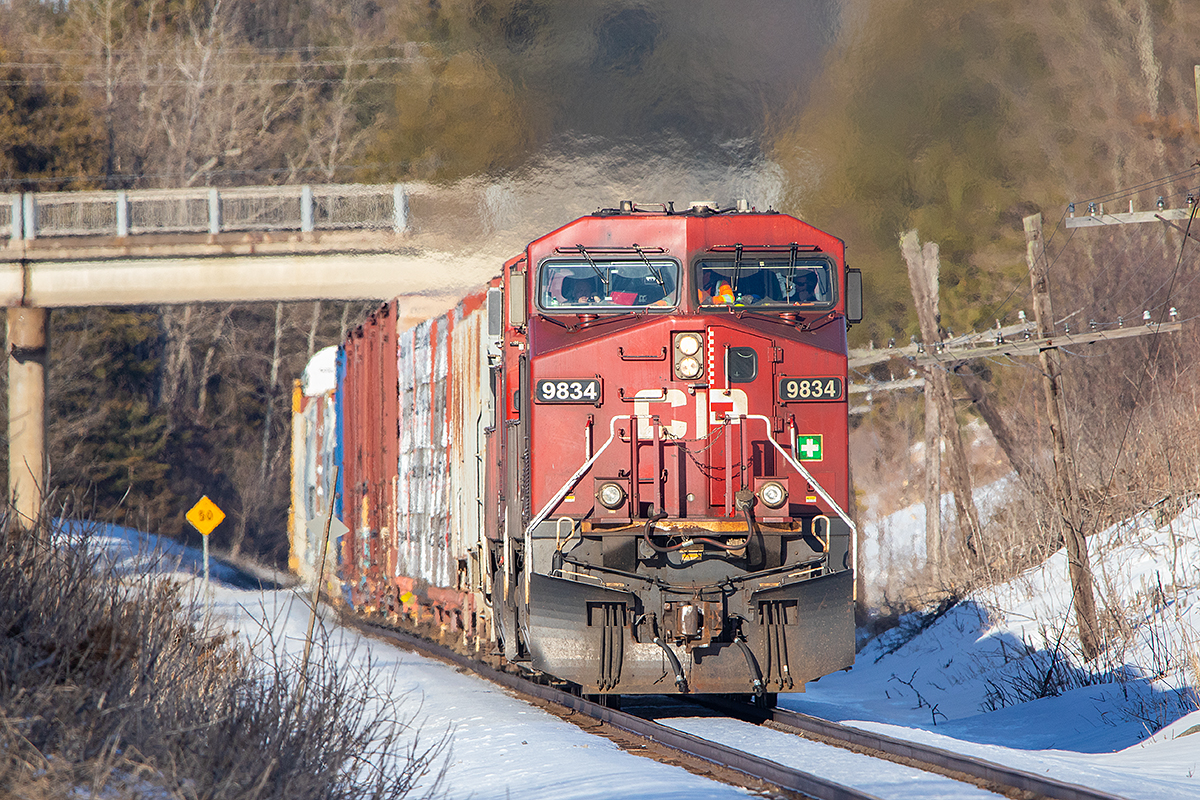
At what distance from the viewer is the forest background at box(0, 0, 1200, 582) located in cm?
2380

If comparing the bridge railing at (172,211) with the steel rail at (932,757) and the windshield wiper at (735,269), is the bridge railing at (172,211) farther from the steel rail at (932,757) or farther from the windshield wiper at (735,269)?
the steel rail at (932,757)

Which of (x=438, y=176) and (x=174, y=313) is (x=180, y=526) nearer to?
(x=174, y=313)

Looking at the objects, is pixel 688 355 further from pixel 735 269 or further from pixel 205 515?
pixel 205 515

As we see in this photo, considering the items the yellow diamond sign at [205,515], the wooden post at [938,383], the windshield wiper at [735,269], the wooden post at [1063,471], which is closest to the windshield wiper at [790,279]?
the windshield wiper at [735,269]

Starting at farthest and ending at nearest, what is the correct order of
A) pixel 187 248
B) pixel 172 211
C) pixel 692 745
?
pixel 172 211
pixel 187 248
pixel 692 745

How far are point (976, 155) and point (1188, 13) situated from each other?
1238 centimetres

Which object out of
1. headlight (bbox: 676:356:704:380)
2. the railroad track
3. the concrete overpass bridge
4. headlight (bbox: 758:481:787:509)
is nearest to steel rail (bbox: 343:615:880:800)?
the railroad track

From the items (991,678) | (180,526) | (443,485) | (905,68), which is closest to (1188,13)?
(905,68)

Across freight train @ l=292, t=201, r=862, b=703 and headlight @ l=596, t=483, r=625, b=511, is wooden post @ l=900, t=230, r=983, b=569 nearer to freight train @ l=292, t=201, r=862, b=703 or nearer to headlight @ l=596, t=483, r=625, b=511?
freight train @ l=292, t=201, r=862, b=703

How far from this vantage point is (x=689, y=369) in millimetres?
11141

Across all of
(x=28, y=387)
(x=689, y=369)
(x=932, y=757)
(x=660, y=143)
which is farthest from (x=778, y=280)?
(x=28, y=387)

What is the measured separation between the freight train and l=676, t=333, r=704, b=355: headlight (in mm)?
11

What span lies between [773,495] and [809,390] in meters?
0.98

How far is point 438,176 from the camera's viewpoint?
28359mm
